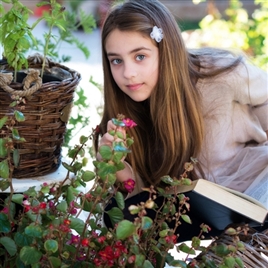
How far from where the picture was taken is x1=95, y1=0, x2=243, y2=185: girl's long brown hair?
5.85 feet

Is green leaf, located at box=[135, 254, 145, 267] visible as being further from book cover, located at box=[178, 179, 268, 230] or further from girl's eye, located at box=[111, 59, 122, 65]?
girl's eye, located at box=[111, 59, 122, 65]

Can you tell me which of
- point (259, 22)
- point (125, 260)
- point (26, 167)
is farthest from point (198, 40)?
point (125, 260)

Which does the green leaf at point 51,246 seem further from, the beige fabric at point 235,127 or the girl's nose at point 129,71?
the beige fabric at point 235,127

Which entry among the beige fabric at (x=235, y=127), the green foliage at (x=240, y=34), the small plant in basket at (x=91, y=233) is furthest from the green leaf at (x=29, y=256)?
the green foliage at (x=240, y=34)

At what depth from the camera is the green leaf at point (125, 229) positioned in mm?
1028

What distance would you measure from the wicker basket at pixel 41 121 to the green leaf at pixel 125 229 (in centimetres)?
51

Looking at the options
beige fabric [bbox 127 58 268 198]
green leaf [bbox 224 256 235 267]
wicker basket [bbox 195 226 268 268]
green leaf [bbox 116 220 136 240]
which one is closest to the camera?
green leaf [bbox 116 220 136 240]

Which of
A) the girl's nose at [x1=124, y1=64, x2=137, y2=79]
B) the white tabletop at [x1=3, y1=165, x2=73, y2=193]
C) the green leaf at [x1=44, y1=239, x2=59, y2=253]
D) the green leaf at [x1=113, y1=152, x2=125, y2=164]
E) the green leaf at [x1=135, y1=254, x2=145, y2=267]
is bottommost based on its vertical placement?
the white tabletop at [x1=3, y1=165, x2=73, y2=193]

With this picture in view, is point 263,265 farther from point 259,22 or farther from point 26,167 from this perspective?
point 259,22

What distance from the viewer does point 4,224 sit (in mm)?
1209

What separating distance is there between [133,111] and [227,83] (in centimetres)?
28

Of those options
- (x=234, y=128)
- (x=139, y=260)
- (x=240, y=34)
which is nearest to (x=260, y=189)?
(x=234, y=128)

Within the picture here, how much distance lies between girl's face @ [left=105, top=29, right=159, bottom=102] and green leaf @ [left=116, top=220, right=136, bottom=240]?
2.45 feet

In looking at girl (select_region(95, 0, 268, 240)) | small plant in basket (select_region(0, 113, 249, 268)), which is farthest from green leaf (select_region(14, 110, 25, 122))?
girl (select_region(95, 0, 268, 240))
